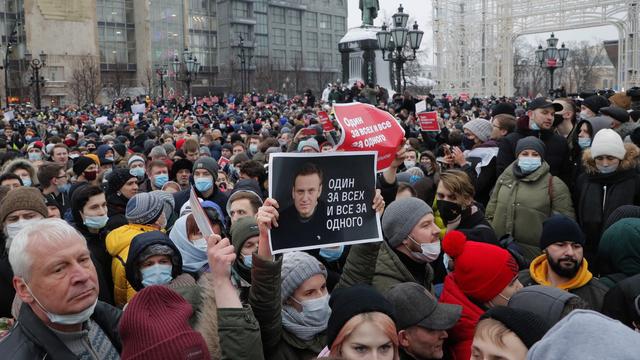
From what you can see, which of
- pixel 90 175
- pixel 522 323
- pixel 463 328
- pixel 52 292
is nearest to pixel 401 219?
pixel 463 328

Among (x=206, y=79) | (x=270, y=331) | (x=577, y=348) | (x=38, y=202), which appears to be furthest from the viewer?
(x=206, y=79)

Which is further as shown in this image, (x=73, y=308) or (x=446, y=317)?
(x=446, y=317)

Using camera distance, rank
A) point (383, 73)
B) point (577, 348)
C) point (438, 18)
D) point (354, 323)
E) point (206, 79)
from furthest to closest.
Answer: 1. point (206, 79)
2. point (438, 18)
3. point (383, 73)
4. point (354, 323)
5. point (577, 348)

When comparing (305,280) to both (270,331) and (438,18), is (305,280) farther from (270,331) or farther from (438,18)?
(438,18)

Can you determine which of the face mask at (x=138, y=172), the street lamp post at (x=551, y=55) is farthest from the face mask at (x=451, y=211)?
→ the street lamp post at (x=551, y=55)

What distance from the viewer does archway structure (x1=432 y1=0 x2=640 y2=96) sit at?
38.5 m

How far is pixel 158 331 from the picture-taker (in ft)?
8.34

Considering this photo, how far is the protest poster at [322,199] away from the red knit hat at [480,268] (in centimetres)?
49

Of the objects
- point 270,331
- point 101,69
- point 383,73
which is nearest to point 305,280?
point 270,331

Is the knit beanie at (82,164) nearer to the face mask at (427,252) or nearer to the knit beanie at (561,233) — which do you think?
the face mask at (427,252)

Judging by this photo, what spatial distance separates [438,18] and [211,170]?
38.9 metres

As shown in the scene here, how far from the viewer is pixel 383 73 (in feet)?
98.9

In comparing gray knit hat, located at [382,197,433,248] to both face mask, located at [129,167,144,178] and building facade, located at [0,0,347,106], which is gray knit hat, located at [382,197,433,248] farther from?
building facade, located at [0,0,347,106]

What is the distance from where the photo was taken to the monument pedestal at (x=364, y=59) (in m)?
29.6
